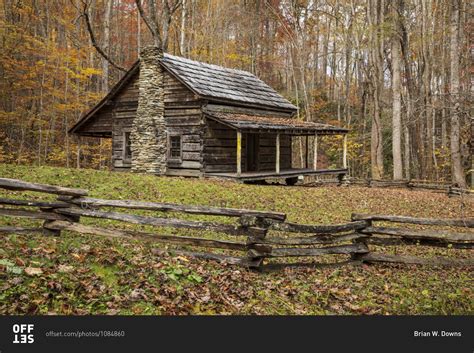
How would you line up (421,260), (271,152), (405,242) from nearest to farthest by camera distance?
(421,260)
(405,242)
(271,152)

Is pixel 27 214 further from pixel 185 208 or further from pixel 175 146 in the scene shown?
pixel 175 146

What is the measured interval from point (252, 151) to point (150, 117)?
254 inches

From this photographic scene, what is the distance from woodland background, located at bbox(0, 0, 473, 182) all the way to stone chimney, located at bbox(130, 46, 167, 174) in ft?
13.8

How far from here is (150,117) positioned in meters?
22.1

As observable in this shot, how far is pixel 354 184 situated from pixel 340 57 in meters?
18.4

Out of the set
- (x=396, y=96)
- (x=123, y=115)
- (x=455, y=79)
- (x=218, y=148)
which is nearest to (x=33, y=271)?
(x=218, y=148)

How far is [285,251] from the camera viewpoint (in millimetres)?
7758

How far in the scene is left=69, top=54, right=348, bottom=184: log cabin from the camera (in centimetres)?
2102

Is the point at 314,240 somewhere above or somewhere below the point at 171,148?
below

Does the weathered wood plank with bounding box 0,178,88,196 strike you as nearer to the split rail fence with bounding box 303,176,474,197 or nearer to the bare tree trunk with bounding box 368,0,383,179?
the split rail fence with bounding box 303,176,474,197

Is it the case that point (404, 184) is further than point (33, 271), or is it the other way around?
point (404, 184)

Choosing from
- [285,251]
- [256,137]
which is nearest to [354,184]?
[256,137]

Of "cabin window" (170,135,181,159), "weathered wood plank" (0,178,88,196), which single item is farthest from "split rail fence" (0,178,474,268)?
"cabin window" (170,135,181,159)
